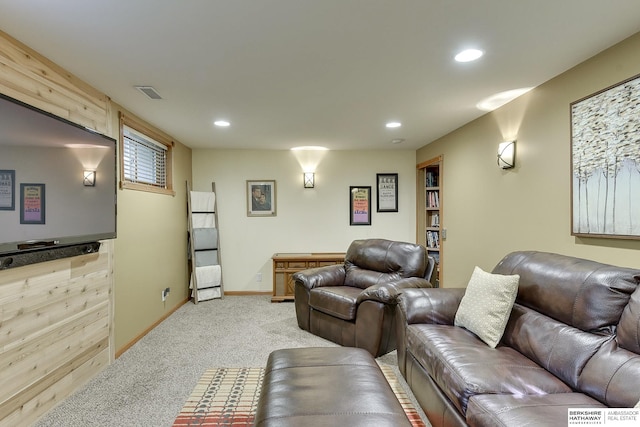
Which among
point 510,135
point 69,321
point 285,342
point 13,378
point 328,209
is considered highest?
point 510,135

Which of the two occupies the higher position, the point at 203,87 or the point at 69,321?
the point at 203,87

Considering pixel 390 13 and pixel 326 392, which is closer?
pixel 326 392

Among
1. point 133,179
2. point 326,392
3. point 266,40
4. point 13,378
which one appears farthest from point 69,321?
point 266,40

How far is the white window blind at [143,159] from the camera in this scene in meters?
3.45

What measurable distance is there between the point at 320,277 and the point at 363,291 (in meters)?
0.77

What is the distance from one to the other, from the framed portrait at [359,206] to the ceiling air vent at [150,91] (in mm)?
3270

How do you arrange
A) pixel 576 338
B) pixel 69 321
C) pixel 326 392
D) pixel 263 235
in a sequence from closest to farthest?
pixel 326 392
pixel 576 338
pixel 69 321
pixel 263 235

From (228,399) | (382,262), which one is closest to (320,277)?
(382,262)

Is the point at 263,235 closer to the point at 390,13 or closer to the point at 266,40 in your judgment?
the point at 266,40

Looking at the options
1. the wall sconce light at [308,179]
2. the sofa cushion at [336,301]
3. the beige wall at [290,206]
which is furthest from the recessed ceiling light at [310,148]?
the sofa cushion at [336,301]

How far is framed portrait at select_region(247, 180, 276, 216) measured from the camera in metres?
5.30

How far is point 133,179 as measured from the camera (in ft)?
11.7

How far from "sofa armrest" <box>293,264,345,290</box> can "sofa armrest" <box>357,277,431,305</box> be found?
0.75m

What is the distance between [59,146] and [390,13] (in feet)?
7.18
